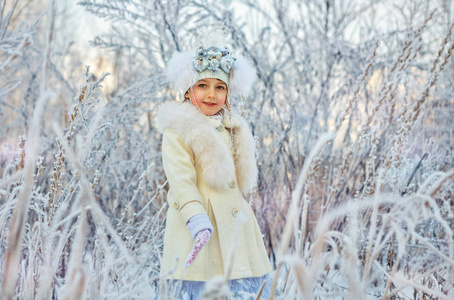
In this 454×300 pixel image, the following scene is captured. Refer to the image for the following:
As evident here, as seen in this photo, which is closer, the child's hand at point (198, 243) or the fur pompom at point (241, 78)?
the child's hand at point (198, 243)

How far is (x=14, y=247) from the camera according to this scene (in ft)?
2.88

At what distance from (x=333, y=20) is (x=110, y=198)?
2257mm

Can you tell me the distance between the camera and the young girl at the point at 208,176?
62.7 inches

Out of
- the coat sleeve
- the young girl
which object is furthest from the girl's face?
the coat sleeve

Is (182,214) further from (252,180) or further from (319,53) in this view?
(319,53)

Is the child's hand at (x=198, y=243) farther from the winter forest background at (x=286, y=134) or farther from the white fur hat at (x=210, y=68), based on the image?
the white fur hat at (x=210, y=68)

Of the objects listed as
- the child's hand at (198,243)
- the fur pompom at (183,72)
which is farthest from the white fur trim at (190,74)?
the child's hand at (198,243)

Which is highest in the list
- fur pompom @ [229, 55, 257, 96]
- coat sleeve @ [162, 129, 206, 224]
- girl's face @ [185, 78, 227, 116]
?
fur pompom @ [229, 55, 257, 96]

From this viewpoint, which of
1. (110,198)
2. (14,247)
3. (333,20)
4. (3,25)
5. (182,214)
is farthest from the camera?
(333,20)

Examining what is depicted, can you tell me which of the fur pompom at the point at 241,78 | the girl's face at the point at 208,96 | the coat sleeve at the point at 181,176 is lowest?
the coat sleeve at the point at 181,176

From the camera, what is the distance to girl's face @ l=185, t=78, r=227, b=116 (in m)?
1.87

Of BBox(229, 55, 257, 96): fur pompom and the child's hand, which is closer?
the child's hand

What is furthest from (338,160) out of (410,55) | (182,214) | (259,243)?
(182,214)

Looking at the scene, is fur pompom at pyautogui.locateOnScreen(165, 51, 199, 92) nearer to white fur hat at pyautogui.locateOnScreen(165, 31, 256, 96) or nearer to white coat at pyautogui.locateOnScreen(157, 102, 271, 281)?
white fur hat at pyautogui.locateOnScreen(165, 31, 256, 96)
